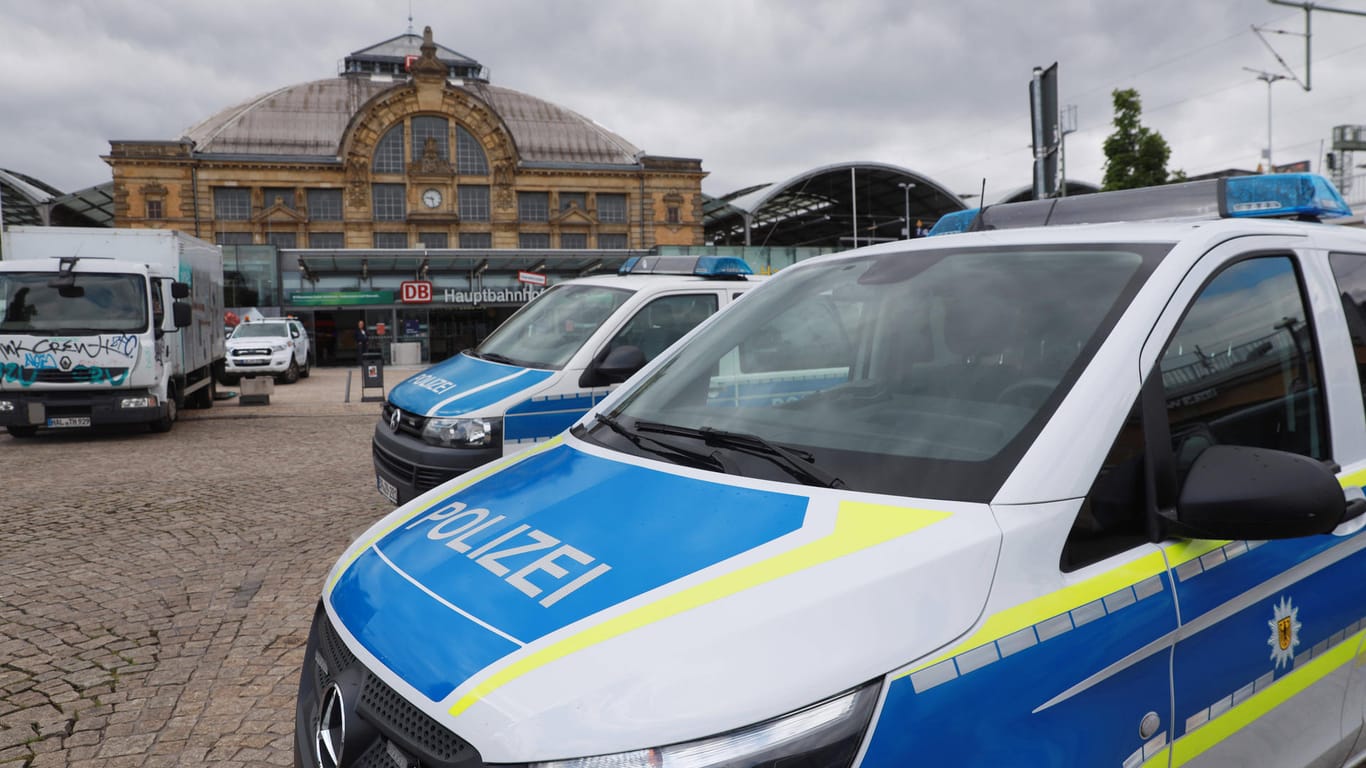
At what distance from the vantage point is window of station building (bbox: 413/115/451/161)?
59.0 m

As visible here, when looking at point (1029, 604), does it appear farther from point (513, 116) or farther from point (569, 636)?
point (513, 116)

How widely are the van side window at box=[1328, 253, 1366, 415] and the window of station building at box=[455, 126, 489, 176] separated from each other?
6108 centimetres

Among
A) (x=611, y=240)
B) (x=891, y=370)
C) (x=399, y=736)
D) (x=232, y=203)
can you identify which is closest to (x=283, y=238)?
(x=232, y=203)

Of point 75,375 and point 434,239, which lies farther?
point 434,239

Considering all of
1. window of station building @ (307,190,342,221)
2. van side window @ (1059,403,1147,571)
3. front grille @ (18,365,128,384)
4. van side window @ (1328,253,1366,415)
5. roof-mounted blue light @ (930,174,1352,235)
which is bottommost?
van side window @ (1059,403,1147,571)

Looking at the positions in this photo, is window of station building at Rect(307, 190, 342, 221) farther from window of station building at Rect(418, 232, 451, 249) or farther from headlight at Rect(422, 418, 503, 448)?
headlight at Rect(422, 418, 503, 448)

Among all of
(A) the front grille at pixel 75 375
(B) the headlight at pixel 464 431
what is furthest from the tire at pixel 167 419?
(B) the headlight at pixel 464 431

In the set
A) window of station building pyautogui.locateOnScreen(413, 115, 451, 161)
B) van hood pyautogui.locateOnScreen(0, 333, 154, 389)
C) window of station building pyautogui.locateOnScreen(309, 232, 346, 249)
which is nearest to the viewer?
van hood pyautogui.locateOnScreen(0, 333, 154, 389)

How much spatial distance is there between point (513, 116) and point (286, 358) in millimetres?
46168

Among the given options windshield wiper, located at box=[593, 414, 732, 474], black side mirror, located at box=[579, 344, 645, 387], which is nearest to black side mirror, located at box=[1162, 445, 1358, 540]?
windshield wiper, located at box=[593, 414, 732, 474]

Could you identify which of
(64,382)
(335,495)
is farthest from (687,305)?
(64,382)

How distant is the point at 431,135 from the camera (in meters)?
59.3

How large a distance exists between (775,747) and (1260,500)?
105cm

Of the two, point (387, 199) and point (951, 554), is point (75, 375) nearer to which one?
point (951, 554)
